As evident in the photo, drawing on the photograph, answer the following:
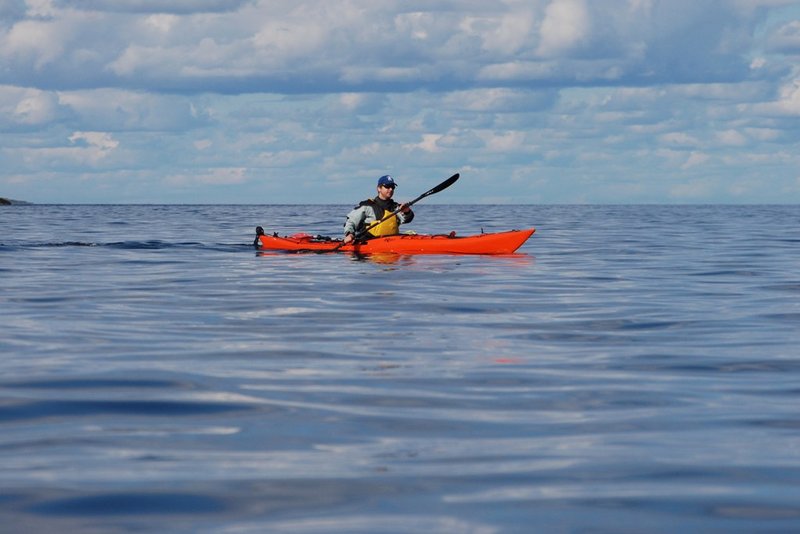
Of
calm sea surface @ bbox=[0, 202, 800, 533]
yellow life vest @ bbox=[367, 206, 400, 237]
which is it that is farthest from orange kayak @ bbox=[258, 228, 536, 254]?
calm sea surface @ bbox=[0, 202, 800, 533]

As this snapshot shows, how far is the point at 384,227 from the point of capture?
76.8 ft

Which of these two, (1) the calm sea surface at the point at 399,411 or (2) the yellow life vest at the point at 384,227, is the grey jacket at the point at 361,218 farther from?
(1) the calm sea surface at the point at 399,411

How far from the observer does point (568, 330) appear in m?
11.7

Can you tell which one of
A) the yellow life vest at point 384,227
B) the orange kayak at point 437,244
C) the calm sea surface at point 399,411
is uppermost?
the yellow life vest at point 384,227

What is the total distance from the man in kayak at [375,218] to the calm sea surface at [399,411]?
747 cm

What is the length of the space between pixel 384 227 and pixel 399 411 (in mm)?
16323

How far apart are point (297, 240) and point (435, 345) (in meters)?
15.6

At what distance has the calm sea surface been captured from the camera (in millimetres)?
4914

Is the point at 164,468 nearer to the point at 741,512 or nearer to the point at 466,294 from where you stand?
the point at 741,512

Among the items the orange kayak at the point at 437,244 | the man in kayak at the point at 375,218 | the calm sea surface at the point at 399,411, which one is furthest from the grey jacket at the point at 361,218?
the calm sea surface at the point at 399,411

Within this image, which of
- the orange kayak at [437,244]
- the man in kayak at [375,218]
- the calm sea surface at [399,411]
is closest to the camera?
the calm sea surface at [399,411]

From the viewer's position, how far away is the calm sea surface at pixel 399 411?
491 centimetres

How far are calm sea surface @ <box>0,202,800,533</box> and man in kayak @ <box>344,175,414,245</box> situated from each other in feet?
24.5

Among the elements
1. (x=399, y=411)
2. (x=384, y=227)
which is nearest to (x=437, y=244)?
(x=384, y=227)
